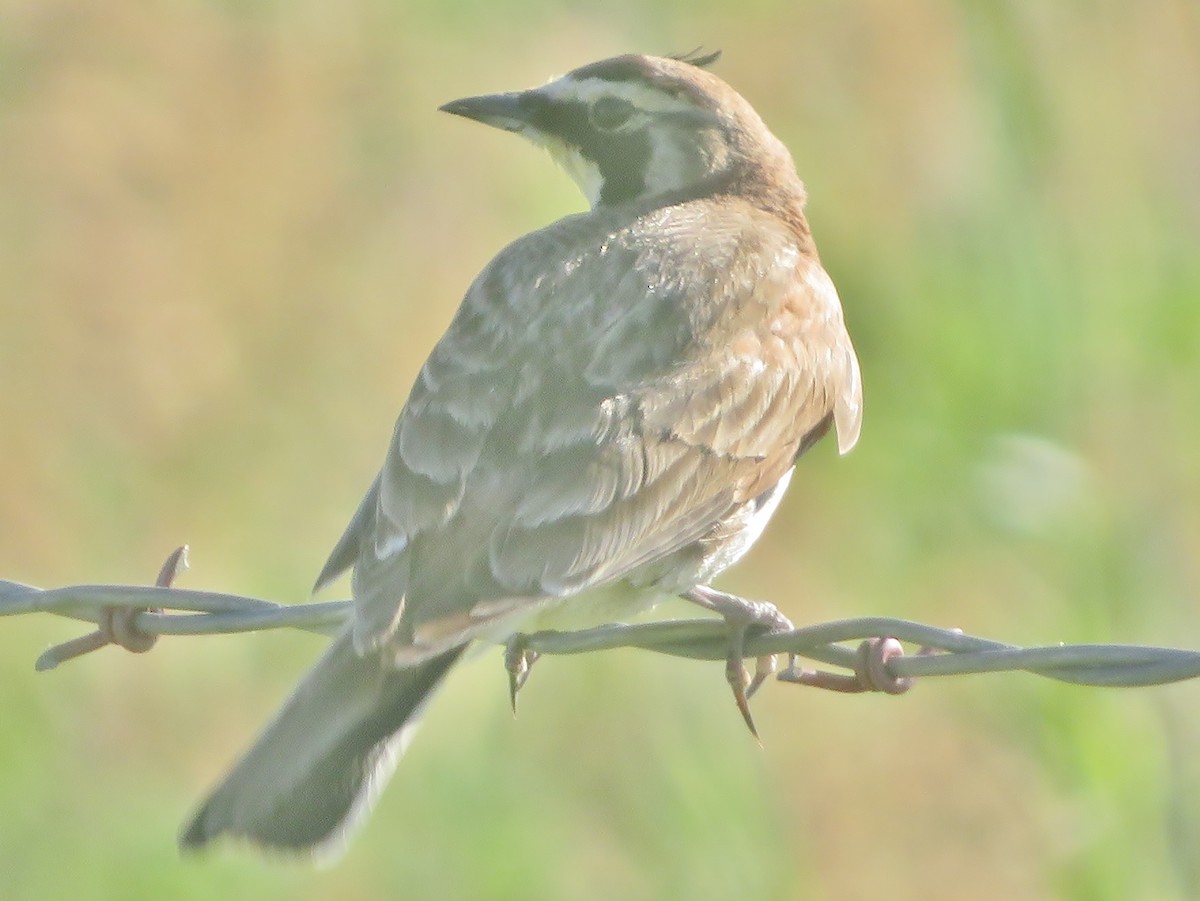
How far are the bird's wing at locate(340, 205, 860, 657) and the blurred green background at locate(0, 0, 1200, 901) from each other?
1638 millimetres

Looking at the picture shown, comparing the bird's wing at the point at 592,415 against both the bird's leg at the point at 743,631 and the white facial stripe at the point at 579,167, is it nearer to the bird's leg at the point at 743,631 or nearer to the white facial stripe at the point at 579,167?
the bird's leg at the point at 743,631

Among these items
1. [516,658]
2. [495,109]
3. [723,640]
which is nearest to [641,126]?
[495,109]

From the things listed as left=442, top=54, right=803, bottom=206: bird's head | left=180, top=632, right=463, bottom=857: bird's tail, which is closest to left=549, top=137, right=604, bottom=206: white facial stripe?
left=442, top=54, right=803, bottom=206: bird's head

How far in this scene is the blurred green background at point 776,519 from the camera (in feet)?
23.1

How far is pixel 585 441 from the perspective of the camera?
4.79 meters

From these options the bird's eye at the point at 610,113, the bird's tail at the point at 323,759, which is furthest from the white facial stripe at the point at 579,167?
the bird's tail at the point at 323,759

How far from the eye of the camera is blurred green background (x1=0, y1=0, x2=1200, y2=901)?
277 inches

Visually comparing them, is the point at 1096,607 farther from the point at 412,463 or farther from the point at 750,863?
the point at 412,463

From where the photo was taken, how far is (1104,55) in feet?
26.5

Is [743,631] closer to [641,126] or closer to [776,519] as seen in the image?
[641,126]

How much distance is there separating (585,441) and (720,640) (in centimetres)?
56

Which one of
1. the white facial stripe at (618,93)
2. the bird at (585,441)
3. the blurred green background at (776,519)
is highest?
the white facial stripe at (618,93)

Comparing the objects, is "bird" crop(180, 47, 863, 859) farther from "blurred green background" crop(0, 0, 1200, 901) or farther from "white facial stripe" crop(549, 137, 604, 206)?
"blurred green background" crop(0, 0, 1200, 901)

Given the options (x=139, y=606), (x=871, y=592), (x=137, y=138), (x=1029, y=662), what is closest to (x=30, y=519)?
(x=137, y=138)
